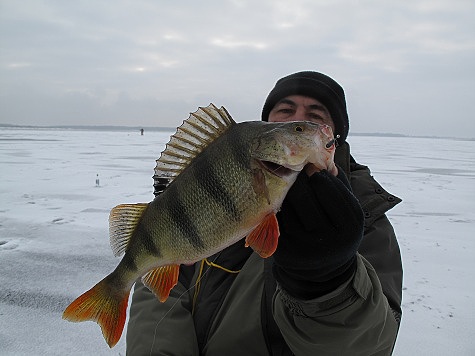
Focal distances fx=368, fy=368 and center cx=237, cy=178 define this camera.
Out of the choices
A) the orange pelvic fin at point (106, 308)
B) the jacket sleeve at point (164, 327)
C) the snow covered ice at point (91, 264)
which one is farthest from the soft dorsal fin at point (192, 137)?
the snow covered ice at point (91, 264)

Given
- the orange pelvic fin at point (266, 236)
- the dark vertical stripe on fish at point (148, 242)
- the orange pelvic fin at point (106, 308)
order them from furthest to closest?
the orange pelvic fin at point (106, 308)
the dark vertical stripe on fish at point (148, 242)
the orange pelvic fin at point (266, 236)

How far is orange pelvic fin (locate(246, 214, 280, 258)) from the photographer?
1266 mm

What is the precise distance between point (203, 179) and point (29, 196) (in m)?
6.76

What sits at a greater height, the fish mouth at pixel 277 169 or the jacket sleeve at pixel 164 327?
the fish mouth at pixel 277 169

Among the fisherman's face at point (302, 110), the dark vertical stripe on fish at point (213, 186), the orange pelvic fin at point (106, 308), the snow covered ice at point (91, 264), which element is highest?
the fisherman's face at point (302, 110)

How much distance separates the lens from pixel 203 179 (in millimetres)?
1355

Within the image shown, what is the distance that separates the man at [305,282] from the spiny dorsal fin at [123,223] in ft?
1.79

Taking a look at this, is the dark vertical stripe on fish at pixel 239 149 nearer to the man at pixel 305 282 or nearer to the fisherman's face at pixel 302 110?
the man at pixel 305 282

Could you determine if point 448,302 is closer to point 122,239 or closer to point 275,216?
point 275,216

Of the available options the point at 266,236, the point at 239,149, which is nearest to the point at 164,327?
the point at 266,236

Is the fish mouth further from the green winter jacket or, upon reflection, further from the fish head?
the green winter jacket

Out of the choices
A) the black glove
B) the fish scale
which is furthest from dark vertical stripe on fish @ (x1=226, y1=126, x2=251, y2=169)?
the black glove

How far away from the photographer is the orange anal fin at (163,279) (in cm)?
152

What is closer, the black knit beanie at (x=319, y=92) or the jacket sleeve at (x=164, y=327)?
the jacket sleeve at (x=164, y=327)
